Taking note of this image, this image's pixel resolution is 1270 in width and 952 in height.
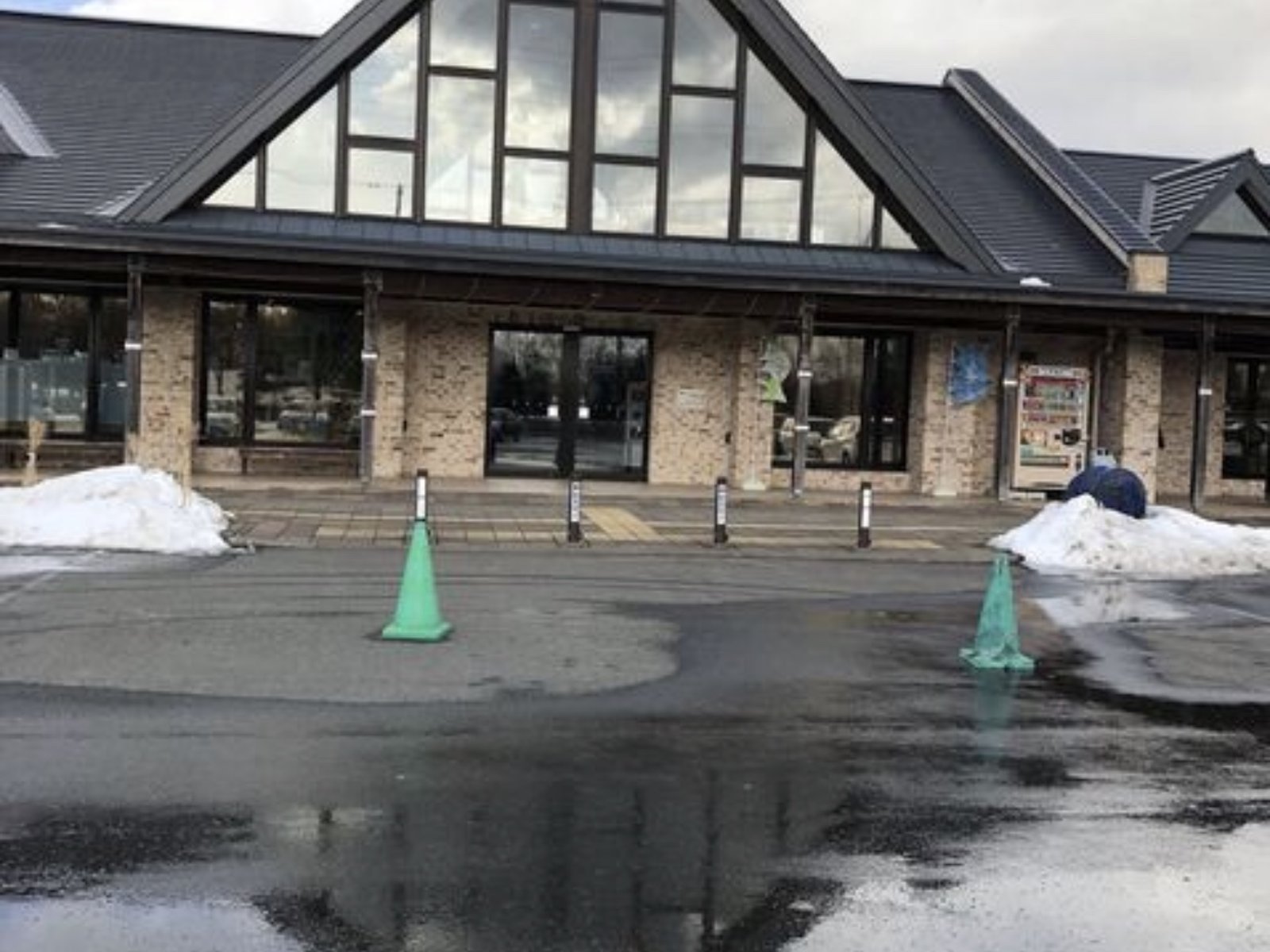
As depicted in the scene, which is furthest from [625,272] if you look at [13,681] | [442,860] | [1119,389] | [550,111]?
[442,860]

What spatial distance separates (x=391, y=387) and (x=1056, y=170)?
1369 cm

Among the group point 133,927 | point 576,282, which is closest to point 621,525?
point 576,282

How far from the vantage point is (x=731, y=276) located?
2242 centimetres

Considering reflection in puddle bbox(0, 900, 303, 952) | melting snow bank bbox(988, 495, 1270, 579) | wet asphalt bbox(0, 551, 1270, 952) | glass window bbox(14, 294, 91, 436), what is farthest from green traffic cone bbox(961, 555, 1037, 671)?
glass window bbox(14, 294, 91, 436)

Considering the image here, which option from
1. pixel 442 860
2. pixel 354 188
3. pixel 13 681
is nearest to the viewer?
pixel 442 860

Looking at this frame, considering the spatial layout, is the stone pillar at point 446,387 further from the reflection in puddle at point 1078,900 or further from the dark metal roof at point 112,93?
the reflection in puddle at point 1078,900

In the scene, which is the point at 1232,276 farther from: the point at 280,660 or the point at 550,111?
the point at 280,660

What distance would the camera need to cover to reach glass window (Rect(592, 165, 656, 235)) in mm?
24766

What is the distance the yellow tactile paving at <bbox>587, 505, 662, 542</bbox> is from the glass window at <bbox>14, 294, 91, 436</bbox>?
9268mm

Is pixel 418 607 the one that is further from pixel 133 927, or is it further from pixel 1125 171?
pixel 1125 171

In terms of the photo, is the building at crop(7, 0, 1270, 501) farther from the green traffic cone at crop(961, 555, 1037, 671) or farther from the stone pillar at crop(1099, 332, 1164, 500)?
the green traffic cone at crop(961, 555, 1037, 671)

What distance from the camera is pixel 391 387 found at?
2394cm

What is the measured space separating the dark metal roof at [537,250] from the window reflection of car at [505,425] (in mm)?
3067

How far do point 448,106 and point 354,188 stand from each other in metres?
2.13
